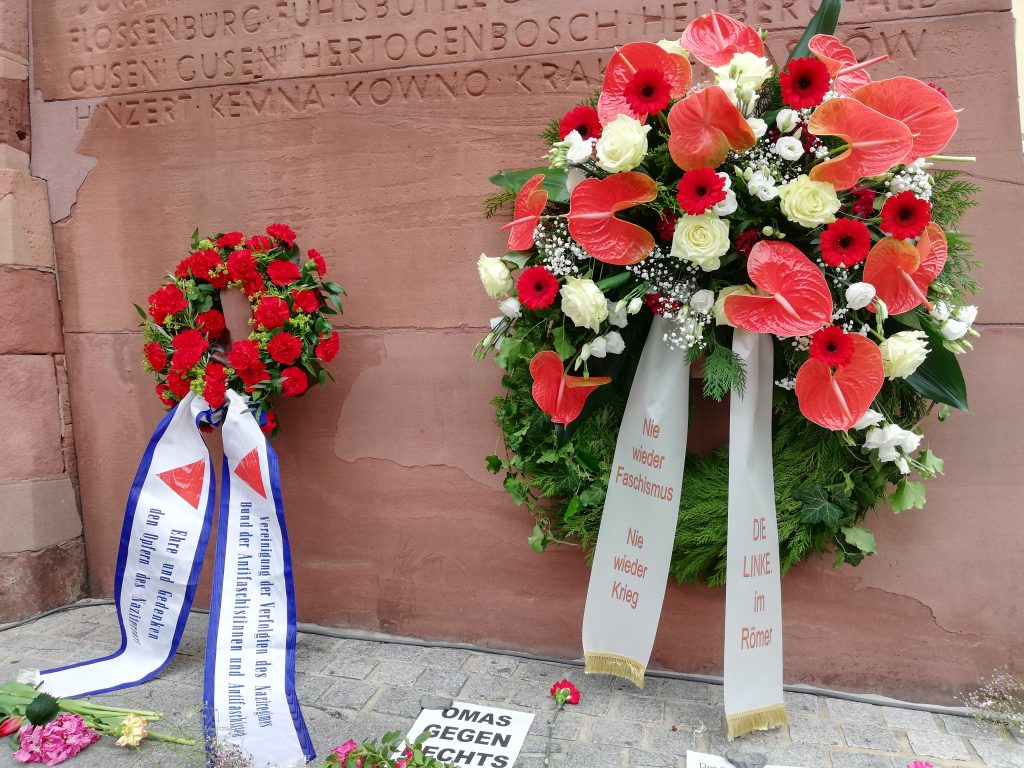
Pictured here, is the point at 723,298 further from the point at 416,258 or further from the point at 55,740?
the point at 55,740

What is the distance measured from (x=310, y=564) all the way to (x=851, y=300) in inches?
101

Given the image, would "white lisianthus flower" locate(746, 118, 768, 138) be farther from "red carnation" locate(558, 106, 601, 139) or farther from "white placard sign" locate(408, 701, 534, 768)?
"white placard sign" locate(408, 701, 534, 768)

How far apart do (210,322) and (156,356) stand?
251 mm

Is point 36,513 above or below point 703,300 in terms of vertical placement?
below

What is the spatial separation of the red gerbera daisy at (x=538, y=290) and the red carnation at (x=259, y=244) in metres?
1.34

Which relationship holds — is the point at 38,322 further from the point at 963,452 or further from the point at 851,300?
the point at 963,452

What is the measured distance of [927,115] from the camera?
2.19m

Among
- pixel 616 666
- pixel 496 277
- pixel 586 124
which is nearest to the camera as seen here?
pixel 586 124

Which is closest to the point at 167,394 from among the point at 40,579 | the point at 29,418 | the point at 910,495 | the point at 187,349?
the point at 187,349

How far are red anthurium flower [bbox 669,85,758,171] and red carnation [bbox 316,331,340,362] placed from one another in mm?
1519

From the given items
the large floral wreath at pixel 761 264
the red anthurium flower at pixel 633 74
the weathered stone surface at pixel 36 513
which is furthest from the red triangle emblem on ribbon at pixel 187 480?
the red anthurium flower at pixel 633 74

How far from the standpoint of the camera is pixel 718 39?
2.35 m

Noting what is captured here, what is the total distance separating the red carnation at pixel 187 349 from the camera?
2865 millimetres

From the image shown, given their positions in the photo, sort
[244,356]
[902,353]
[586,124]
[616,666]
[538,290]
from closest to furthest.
A: [902,353] → [538,290] → [586,124] → [616,666] → [244,356]
